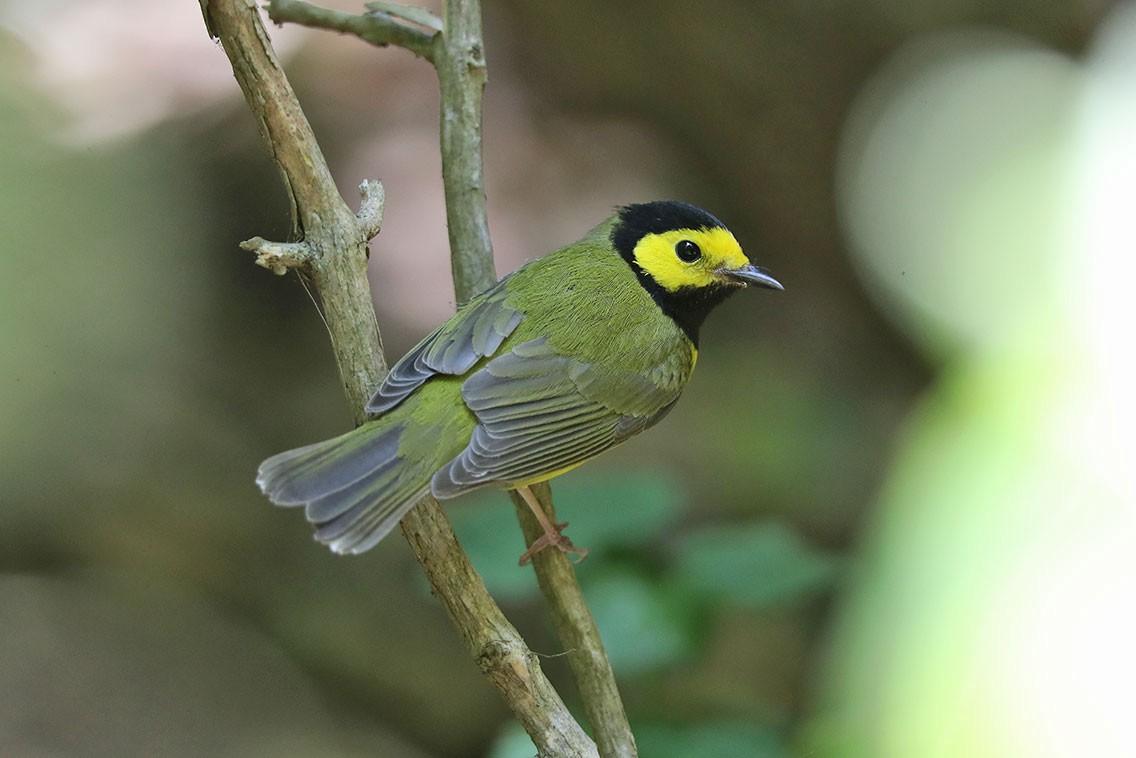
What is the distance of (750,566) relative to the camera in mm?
2721

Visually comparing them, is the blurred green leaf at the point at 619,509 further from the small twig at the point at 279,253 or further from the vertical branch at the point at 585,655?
the small twig at the point at 279,253

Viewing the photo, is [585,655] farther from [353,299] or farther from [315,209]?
[315,209]

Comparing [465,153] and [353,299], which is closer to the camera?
[353,299]

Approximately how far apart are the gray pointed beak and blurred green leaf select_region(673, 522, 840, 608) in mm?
648

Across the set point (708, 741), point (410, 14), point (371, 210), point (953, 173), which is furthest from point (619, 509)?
point (953, 173)

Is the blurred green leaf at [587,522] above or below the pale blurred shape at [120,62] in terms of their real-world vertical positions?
below

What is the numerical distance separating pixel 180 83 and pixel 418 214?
0.98m

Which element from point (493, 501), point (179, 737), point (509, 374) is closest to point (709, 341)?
point (493, 501)

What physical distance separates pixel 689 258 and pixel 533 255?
59.0 inches

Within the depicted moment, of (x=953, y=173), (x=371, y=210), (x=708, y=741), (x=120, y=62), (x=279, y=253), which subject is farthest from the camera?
(x=953, y=173)

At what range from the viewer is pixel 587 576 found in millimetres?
2742

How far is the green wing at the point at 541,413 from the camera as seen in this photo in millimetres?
2217

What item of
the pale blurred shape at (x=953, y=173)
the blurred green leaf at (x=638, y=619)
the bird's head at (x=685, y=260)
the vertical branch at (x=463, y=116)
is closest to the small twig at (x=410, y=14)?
the vertical branch at (x=463, y=116)

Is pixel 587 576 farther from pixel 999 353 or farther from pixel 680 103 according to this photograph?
pixel 680 103
